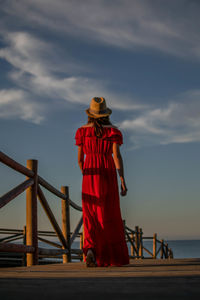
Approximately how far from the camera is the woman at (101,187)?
4383 mm

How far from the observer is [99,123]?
4.64 metres

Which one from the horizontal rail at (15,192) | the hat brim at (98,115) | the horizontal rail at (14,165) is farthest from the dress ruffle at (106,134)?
the horizontal rail at (15,192)

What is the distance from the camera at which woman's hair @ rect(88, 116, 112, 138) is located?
4.57 m

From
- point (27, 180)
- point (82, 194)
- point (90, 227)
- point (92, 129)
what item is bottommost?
point (90, 227)

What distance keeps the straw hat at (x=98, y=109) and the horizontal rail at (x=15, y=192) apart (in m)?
1.32

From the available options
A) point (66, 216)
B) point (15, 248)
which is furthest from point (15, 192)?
point (66, 216)

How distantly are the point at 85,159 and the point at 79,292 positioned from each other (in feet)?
9.60

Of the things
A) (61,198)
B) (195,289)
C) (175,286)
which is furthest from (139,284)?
(61,198)

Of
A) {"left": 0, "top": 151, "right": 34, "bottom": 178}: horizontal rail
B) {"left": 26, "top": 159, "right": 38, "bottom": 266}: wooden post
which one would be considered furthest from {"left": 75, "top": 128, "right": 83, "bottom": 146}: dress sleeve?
{"left": 26, "top": 159, "right": 38, "bottom": 266}: wooden post

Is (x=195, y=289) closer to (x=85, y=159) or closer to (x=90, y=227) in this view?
(x=90, y=227)

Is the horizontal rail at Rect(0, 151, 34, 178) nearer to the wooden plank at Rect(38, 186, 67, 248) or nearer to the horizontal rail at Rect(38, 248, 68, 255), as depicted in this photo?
the wooden plank at Rect(38, 186, 67, 248)

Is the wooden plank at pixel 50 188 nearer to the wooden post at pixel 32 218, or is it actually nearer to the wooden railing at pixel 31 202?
the wooden railing at pixel 31 202

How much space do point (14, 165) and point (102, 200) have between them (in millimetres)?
1211

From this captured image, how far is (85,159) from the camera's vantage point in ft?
15.4
